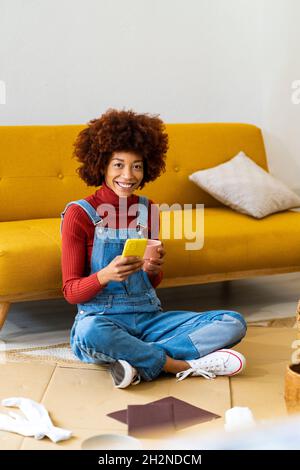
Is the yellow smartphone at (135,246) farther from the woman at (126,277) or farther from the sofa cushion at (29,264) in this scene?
the sofa cushion at (29,264)

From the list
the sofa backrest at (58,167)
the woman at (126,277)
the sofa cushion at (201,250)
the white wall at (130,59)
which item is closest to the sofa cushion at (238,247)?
the sofa cushion at (201,250)

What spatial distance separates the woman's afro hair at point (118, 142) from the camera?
8.35 ft

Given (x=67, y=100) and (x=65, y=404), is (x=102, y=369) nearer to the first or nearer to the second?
(x=65, y=404)

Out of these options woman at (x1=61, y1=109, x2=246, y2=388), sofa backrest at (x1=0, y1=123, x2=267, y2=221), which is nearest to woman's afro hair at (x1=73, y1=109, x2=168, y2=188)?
woman at (x1=61, y1=109, x2=246, y2=388)

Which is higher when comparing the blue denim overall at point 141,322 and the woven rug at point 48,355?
the blue denim overall at point 141,322

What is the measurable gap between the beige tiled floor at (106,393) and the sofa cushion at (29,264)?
0.32m

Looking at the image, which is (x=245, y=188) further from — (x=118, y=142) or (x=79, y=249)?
(x=79, y=249)

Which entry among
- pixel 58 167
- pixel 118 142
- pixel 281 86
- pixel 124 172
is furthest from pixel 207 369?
pixel 281 86

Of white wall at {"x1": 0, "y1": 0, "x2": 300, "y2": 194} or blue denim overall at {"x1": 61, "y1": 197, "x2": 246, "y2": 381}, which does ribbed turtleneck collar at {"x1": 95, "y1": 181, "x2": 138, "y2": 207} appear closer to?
blue denim overall at {"x1": 61, "y1": 197, "x2": 246, "y2": 381}

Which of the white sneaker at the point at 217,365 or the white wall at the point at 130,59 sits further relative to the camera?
the white wall at the point at 130,59
